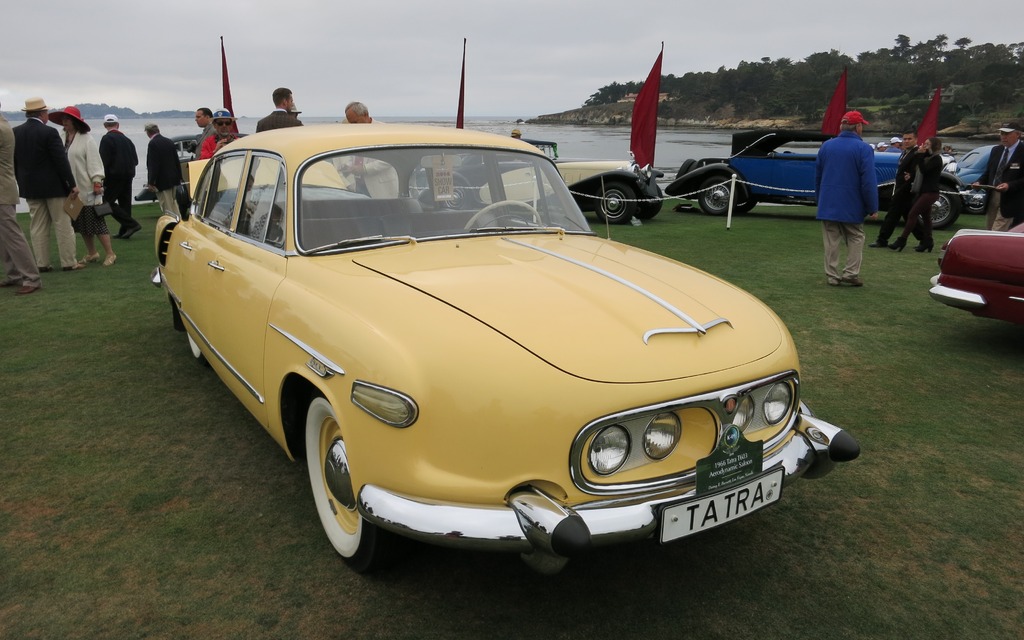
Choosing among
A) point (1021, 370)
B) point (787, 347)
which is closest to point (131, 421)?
point (787, 347)

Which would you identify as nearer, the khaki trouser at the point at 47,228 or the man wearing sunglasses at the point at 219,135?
the khaki trouser at the point at 47,228

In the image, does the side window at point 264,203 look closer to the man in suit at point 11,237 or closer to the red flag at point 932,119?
the man in suit at point 11,237

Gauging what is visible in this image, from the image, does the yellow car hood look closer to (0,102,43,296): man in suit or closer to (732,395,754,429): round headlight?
(732,395,754,429): round headlight

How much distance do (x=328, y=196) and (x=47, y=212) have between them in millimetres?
6272

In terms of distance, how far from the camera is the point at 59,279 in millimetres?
7785

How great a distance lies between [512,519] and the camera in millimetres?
2111

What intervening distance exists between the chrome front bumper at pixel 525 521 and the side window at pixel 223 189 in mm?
2298

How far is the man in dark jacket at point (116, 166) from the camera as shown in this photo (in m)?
10.2

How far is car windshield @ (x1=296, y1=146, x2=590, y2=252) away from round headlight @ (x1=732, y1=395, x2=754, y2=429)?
4.84 feet

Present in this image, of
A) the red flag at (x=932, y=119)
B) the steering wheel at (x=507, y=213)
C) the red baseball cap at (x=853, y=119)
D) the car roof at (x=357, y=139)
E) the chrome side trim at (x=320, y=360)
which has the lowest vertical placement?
the chrome side trim at (x=320, y=360)

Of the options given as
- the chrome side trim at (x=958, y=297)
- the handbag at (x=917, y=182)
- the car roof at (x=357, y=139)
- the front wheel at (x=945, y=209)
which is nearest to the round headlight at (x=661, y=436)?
the car roof at (x=357, y=139)

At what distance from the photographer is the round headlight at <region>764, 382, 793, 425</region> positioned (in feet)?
8.59

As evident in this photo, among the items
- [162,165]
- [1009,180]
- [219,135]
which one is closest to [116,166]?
[162,165]

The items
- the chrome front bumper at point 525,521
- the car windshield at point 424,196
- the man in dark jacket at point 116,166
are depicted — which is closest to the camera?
the chrome front bumper at point 525,521
